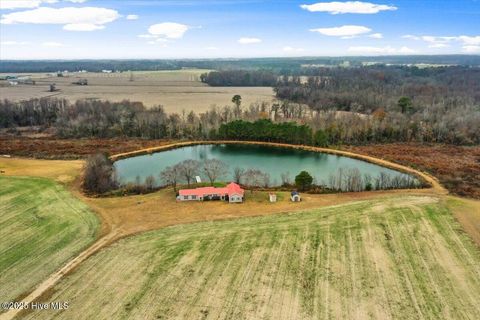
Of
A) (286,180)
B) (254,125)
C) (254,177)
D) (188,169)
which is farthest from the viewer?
(254,125)

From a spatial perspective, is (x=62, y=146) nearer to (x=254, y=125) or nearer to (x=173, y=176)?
(x=173, y=176)

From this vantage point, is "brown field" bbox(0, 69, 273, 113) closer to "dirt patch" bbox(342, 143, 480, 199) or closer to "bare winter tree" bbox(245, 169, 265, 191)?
"dirt patch" bbox(342, 143, 480, 199)

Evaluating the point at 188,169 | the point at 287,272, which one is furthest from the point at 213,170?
the point at 287,272

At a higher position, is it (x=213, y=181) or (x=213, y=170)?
(x=213, y=170)

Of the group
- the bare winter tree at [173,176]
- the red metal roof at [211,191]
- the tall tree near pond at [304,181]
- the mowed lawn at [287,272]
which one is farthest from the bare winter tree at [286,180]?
the bare winter tree at [173,176]

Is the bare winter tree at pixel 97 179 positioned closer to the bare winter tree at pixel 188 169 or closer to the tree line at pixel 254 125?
the bare winter tree at pixel 188 169

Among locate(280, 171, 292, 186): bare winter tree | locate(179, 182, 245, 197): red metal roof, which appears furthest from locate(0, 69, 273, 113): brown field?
locate(179, 182, 245, 197): red metal roof
